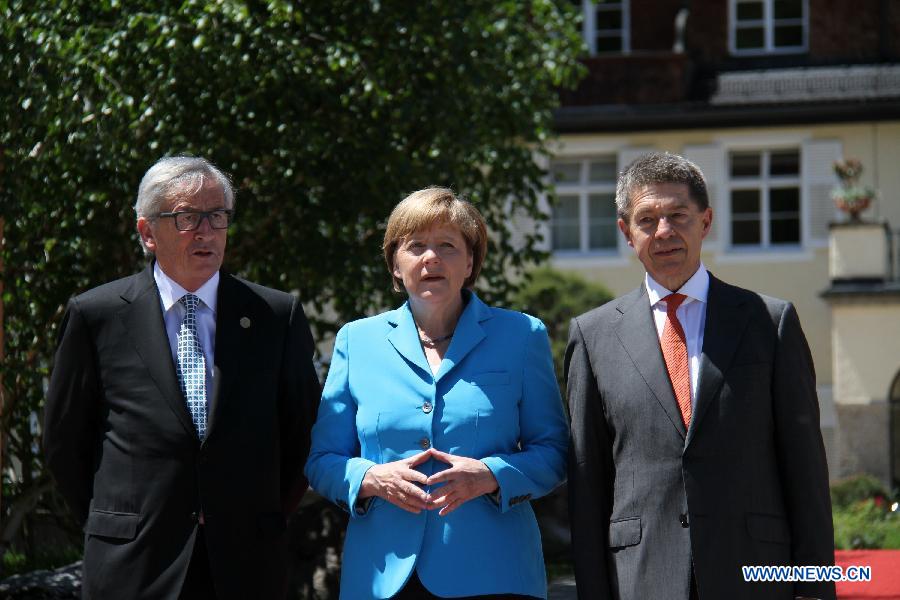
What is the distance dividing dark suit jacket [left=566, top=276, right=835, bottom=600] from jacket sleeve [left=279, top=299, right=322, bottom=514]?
987 millimetres

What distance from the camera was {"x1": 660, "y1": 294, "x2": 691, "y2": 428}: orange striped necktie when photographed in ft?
13.2

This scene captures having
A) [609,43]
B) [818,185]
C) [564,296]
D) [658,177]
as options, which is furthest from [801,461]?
[609,43]

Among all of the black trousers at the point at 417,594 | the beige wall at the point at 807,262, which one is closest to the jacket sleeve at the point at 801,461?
the black trousers at the point at 417,594

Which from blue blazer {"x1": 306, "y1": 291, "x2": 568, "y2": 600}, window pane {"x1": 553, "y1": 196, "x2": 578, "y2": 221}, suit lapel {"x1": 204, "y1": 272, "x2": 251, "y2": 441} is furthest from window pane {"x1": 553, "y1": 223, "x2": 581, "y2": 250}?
blue blazer {"x1": 306, "y1": 291, "x2": 568, "y2": 600}

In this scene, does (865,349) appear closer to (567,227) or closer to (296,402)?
(567,227)

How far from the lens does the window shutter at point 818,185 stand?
2247 centimetres

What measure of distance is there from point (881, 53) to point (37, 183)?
759 inches

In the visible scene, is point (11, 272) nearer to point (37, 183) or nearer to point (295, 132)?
point (37, 183)

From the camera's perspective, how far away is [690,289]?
4.18 meters

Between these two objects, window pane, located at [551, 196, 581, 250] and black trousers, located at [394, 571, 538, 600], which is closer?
black trousers, located at [394, 571, 538, 600]

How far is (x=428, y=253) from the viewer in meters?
4.16

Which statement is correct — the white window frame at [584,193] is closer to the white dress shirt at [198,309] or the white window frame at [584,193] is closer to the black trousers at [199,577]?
the white dress shirt at [198,309]

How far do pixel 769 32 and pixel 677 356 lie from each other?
69.4 ft

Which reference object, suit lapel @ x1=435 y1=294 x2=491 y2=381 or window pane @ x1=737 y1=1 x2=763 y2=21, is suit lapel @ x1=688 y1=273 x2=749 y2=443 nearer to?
suit lapel @ x1=435 y1=294 x2=491 y2=381
